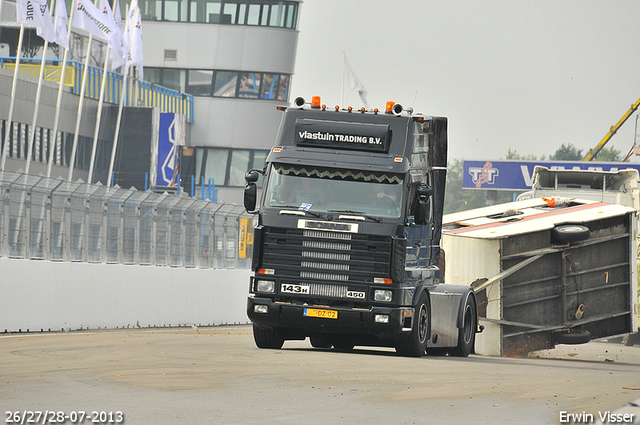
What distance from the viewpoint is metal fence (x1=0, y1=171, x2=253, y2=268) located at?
20109 mm

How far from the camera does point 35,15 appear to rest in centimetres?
3709

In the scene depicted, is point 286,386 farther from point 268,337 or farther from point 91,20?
point 91,20

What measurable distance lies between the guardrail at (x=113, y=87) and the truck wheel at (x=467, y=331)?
122 ft

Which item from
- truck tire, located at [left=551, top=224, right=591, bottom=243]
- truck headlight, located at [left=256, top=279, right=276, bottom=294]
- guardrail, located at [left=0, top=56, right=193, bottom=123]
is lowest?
truck headlight, located at [left=256, top=279, right=276, bottom=294]

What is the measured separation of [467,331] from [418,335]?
6.89ft

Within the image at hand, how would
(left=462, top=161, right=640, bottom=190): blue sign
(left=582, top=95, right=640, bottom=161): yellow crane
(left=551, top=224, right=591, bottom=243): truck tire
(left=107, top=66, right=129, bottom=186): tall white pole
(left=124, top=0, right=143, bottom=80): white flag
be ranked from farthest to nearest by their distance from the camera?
(left=582, top=95, right=640, bottom=161): yellow crane
(left=462, top=161, right=640, bottom=190): blue sign
(left=107, top=66, right=129, bottom=186): tall white pole
(left=124, top=0, right=143, bottom=80): white flag
(left=551, top=224, right=591, bottom=243): truck tire

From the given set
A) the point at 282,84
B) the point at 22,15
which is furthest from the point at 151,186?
the point at 22,15

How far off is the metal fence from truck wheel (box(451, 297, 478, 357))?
8.13m

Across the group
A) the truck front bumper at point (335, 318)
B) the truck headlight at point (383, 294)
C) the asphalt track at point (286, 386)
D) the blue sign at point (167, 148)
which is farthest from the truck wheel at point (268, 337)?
the blue sign at point (167, 148)

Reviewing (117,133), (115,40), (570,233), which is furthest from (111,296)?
(117,133)

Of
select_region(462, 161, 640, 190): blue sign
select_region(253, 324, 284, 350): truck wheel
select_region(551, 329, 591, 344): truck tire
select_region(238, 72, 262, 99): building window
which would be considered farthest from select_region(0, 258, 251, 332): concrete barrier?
select_region(462, 161, 640, 190): blue sign

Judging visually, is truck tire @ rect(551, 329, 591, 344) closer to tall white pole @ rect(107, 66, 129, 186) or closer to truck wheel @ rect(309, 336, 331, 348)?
truck wheel @ rect(309, 336, 331, 348)

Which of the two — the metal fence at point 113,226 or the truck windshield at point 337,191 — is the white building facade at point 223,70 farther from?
the truck windshield at point 337,191

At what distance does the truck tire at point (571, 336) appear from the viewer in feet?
61.3
